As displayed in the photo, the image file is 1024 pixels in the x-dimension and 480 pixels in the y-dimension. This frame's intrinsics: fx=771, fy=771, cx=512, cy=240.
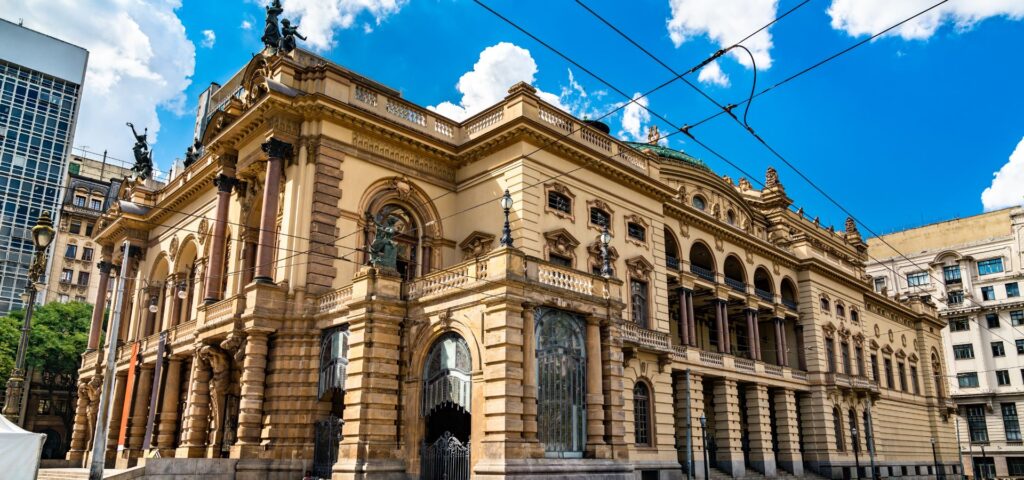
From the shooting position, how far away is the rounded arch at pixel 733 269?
44.1m

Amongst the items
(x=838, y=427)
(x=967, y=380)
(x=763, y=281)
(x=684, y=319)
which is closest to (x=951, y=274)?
(x=967, y=380)

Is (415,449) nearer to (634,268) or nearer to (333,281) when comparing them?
(333,281)

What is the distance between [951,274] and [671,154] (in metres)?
47.6

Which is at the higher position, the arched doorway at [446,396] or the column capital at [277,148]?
the column capital at [277,148]

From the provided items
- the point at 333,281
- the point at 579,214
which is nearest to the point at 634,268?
the point at 579,214

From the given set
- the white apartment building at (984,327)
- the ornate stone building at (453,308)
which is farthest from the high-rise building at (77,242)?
the white apartment building at (984,327)

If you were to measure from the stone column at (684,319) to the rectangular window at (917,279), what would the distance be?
5181 centimetres

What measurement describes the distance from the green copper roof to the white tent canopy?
35.8m

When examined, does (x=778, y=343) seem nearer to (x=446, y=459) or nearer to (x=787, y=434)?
(x=787, y=434)

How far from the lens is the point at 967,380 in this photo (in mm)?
73938

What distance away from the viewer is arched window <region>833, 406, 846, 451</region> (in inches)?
1804

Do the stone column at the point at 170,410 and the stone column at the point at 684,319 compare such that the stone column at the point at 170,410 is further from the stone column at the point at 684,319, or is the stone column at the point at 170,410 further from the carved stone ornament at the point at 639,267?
the stone column at the point at 684,319

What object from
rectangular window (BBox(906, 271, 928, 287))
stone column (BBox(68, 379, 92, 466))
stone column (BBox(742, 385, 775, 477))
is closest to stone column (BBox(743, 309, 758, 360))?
stone column (BBox(742, 385, 775, 477))

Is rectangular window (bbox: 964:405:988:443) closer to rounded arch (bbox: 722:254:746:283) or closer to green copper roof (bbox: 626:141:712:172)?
rounded arch (bbox: 722:254:746:283)
